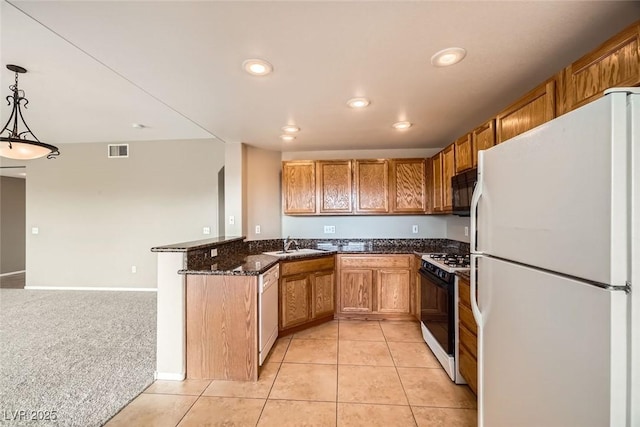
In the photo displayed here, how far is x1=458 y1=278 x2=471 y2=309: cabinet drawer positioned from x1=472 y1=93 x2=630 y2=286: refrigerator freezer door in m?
0.91

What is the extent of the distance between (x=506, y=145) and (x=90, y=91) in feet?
11.4

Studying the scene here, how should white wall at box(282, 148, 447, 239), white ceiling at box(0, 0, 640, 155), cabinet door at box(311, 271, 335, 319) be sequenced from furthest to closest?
white wall at box(282, 148, 447, 239) → cabinet door at box(311, 271, 335, 319) → white ceiling at box(0, 0, 640, 155)

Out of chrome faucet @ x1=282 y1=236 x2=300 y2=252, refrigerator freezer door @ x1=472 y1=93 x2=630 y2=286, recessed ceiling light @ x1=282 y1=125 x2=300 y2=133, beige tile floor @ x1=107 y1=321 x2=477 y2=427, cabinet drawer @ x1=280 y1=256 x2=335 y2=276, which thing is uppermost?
recessed ceiling light @ x1=282 y1=125 x2=300 y2=133

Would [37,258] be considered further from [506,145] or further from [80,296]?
[506,145]

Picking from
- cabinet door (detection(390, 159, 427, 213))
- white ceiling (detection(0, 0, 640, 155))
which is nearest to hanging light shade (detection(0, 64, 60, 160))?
white ceiling (detection(0, 0, 640, 155))

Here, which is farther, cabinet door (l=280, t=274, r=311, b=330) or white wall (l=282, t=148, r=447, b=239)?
white wall (l=282, t=148, r=447, b=239)

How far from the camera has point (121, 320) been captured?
3.32 m

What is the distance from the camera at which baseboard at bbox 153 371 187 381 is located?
2.18m

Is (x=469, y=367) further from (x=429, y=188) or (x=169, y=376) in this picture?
(x=169, y=376)

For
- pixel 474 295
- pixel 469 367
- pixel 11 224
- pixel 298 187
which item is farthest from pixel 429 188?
pixel 11 224

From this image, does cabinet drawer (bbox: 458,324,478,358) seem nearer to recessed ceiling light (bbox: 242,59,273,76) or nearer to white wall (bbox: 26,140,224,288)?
recessed ceiling light (bbox: 242,59,273,76)

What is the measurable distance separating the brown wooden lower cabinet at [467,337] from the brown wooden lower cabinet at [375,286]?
126 centimetres

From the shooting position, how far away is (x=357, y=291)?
341 cm

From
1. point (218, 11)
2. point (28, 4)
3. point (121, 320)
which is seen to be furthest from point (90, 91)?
point (121, 320)
